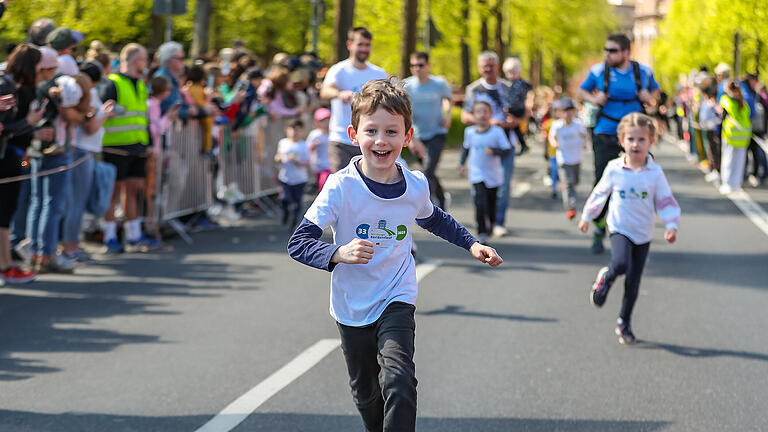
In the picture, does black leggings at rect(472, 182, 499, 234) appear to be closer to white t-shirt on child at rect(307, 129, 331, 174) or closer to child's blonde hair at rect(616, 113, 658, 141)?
white t-shirt on child at rect(307, 129, 331, 174)

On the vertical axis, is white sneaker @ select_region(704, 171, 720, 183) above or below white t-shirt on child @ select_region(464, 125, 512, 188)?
below

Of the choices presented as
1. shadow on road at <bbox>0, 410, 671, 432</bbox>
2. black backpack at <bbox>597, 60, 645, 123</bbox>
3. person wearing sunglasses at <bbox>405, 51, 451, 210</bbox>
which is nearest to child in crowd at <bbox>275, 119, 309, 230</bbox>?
person wearing sunglasses at <bbox>405, 51, 451, 210</bbox>

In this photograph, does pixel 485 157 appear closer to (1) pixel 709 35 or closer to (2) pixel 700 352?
(2) pixel 700 352

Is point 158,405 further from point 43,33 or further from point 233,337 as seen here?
point 43,33

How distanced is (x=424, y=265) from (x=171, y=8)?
711 centimetres

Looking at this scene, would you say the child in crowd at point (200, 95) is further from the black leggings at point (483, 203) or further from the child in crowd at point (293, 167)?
the black leggings at point (483, 203)

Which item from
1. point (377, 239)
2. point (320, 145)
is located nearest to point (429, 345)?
point (377, 239)

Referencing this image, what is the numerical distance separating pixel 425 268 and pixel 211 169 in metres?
4.23

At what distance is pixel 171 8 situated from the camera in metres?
17.4

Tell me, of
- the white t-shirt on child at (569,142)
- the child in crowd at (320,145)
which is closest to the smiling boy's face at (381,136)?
the child in crowd at (320,145)

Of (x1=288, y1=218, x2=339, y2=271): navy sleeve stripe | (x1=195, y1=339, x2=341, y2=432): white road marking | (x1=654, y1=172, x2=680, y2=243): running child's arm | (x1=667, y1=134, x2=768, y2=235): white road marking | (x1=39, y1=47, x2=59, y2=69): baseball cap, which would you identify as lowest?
(x1=667, y1=134, x2=768, y2=235): white road marking

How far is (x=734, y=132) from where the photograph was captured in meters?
21.5

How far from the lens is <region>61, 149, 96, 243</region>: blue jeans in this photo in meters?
11.4

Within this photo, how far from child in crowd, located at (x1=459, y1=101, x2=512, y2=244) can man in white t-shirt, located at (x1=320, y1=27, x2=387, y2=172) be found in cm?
281
